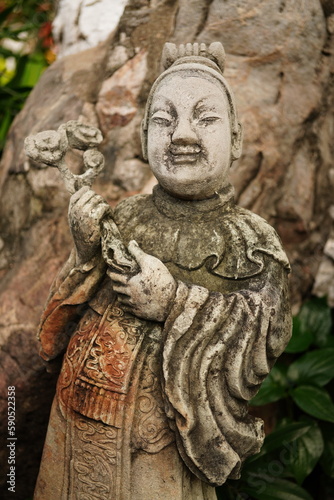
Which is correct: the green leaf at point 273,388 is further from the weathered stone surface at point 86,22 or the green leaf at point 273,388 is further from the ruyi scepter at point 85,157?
the weathered stone surface at point 86,22

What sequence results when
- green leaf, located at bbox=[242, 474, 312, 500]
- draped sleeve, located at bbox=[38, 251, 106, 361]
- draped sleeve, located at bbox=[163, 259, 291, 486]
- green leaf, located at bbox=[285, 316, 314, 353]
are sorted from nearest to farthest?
1. draped sleeve, located at bbox=[163, 259, 291, 486]
2. draped sleeve, located at bbox=[38, 251, 106, 361]
3. green leaf, located at bbox=[242, 474, 312, 500]
4. green leaf, located at bbox=[285, 316, 314, 353]

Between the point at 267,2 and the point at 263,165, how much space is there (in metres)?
0.83

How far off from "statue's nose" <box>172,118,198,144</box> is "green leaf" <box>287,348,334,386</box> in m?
1.69

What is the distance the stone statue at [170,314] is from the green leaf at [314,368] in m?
1.20

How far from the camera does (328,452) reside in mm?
3242

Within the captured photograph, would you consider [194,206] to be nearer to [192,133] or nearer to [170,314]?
[192,133]

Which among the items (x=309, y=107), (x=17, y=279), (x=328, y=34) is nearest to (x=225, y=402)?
(x=17, y=279)

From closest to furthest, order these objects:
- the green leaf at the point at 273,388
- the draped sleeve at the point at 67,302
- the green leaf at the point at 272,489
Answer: the draped sleeve at the point at 67,302, the green leaf at the point at 272,489, the green leaf at the point at 273,388

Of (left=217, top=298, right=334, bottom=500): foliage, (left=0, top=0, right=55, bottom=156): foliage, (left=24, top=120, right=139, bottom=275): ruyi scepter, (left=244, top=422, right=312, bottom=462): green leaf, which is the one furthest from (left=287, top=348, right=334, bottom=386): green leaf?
(left=0, top=0, right=55, bottom=156): foliage

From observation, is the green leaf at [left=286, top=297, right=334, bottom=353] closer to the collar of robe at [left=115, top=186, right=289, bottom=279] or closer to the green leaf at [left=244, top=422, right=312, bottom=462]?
the green leaf at [left=244, top=422, right=312, bottom=462]

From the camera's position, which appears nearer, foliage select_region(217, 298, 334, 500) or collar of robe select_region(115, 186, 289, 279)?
collar of robe select_region(115, 186, 289, 279)

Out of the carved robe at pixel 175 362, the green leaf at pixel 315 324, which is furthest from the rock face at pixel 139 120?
the carved robe at pixel 175 362

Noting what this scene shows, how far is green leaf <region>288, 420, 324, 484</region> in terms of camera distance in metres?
3.02

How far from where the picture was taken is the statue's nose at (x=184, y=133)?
2033 millimetres
